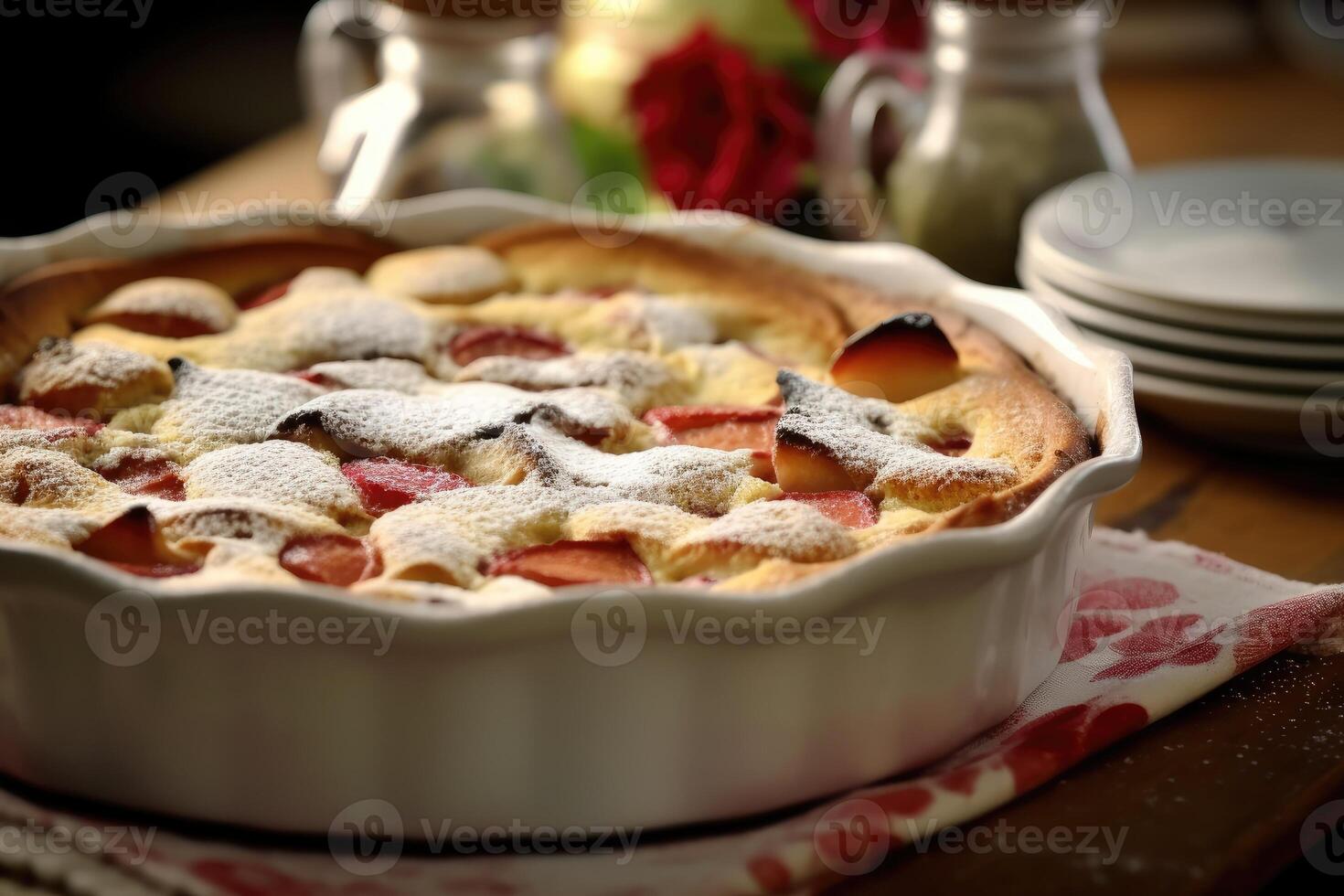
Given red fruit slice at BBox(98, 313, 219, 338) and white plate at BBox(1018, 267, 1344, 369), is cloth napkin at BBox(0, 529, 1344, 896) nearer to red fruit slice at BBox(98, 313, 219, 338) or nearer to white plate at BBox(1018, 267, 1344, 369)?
white plate at BBox(1018, 267, 1344, 369)

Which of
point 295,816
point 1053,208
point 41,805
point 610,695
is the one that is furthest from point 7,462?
point 1053,208

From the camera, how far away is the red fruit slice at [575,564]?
97cm

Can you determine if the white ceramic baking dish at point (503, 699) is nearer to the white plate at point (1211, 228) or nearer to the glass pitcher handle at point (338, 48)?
the white plate at point (1211, 228)

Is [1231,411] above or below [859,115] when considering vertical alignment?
below

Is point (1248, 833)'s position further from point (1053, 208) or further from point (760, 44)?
point (760, 44)

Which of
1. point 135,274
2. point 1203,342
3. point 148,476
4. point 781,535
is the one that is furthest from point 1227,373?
point 135,274

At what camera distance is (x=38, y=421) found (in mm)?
1202

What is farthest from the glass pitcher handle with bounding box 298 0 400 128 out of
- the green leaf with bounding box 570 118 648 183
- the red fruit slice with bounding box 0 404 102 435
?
the red fruit slice with bounding box 0 404 102 435

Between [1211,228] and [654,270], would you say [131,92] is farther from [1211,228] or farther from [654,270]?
[1211,228]

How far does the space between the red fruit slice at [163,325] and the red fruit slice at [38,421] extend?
19 centimetres

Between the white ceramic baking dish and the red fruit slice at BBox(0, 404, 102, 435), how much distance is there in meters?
0.34

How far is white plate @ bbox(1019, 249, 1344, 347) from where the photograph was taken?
1.40m

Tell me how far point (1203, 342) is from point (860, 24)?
2.33 ft

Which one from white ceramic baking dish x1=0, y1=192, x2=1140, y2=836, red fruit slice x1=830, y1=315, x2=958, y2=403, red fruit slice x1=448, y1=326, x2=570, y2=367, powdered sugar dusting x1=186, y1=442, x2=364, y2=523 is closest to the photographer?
white ceramic baking dish x1=0, y1=192, x2=1140, y2=836
